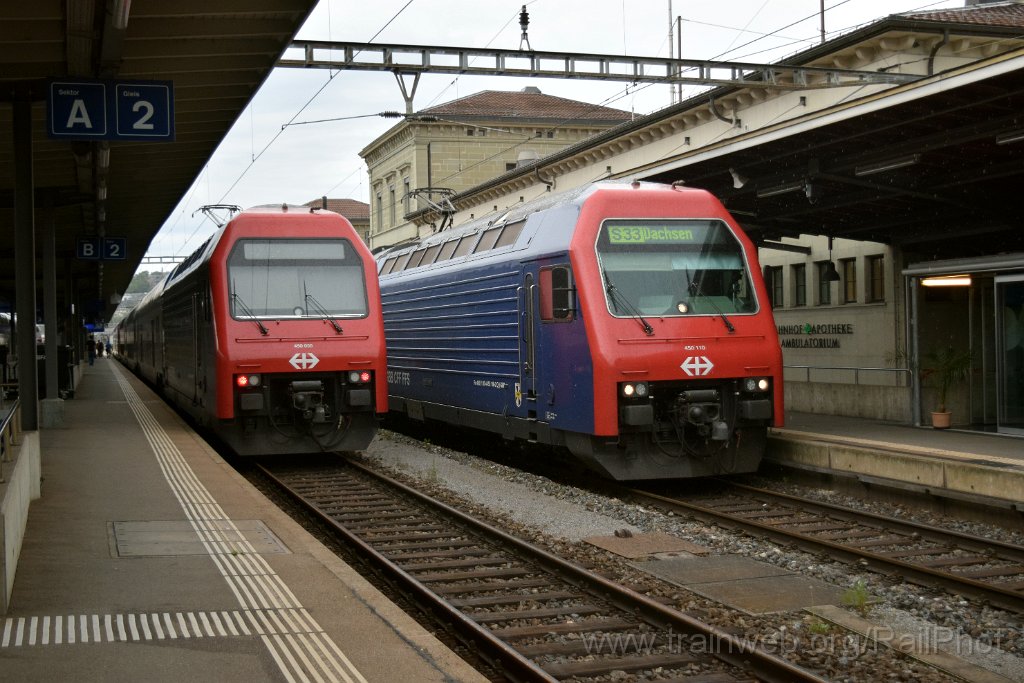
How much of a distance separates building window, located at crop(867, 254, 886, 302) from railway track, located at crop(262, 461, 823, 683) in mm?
12516

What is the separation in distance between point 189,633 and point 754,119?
19.9 meters

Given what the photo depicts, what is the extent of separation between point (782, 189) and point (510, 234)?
3.72 metres

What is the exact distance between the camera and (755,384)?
1163 cm

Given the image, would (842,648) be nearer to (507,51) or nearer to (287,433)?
(287,433)

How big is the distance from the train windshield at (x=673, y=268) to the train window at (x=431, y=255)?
627cm

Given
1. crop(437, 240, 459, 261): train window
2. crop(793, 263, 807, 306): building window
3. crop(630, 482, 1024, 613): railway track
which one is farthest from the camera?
crop(793, 263, 807, 306): building window

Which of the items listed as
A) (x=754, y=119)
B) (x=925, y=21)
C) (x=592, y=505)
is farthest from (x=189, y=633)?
(x=754, y=119)

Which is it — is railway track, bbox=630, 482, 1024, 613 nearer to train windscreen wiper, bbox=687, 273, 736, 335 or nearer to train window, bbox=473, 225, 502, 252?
train windscreen wiper, bbox=687, 273, 736, 335

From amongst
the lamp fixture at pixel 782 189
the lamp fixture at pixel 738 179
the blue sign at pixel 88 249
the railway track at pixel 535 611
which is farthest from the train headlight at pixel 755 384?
the blue sign at pixel 88 249

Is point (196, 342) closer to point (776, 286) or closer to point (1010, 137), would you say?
point (1010, 137)

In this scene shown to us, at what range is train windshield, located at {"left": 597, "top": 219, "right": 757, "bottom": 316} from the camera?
11.6 meters

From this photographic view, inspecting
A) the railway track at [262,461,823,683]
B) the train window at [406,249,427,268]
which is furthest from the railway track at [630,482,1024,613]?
the train window at [406,249,427,268]

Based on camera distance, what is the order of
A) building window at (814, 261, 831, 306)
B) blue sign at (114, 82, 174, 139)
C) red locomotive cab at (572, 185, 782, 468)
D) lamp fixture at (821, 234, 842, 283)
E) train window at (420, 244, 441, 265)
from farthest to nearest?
building window at (814, 261, 831, 306), lamp fixture at (821, 234, 842, 283), train window at (420, 244, 441, 265), red locomotive cab at (572, 185, 782, 468), blue sign at (114, 82, 174, 139)

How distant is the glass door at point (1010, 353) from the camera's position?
14414 millimetres
